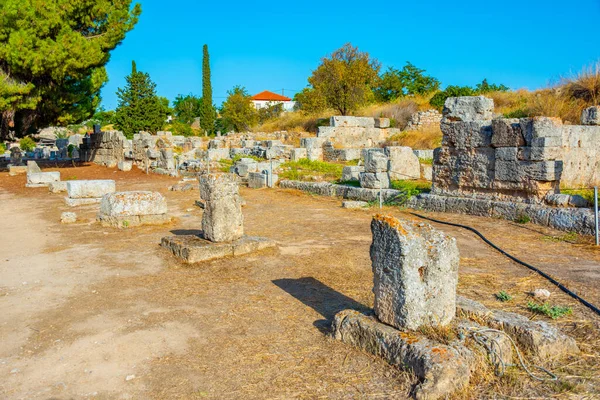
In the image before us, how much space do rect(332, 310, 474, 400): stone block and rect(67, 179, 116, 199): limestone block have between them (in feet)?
36.1

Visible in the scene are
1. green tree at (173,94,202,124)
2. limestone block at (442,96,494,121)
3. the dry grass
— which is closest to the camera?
limestone block at (442,96,494,121)

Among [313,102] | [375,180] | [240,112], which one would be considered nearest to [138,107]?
[240,112]

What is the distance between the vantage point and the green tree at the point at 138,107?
147 ft

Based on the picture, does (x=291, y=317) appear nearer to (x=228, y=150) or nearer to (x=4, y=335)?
(x=4, y=335)

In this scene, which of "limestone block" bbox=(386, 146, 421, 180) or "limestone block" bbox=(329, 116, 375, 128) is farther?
"limestone block" bbox=(329, 116, 375, 128)

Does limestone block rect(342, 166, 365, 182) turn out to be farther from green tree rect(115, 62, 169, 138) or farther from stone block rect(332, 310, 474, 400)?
green tree rect(115, 62, 169, 138)

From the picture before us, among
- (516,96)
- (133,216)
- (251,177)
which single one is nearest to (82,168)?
(251,177)

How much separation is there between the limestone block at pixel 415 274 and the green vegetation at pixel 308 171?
39.8ft

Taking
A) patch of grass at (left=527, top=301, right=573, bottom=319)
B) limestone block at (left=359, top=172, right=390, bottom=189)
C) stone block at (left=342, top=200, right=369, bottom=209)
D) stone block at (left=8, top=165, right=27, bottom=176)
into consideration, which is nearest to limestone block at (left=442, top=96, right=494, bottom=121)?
limestone block at (left=359, top=172, right=390, bottom=189)

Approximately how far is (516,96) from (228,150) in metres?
14.7

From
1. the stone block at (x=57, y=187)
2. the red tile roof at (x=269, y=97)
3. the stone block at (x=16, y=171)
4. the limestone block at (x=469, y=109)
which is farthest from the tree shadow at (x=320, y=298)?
the red tile roof at (x=269, y=97)

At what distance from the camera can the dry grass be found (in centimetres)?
2278

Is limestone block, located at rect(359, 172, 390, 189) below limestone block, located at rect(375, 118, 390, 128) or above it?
below

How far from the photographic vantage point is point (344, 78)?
3173 cm
